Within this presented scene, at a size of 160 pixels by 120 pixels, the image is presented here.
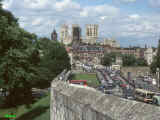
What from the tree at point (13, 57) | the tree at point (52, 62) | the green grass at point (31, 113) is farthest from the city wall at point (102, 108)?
the tree at point (52, 62)

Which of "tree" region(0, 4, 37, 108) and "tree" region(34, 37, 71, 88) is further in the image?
"tree" region(34, 37, 71, 88)

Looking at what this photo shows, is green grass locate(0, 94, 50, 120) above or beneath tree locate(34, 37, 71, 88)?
beneath

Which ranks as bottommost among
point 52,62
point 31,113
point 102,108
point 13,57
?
point 31,113

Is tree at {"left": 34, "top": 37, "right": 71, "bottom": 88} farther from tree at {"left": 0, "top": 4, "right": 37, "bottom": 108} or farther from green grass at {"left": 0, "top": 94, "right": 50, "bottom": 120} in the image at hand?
tree at {"left": 0, "top": 4, "right": 37, "bottom": 108}

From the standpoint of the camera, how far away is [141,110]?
5523 millimetres

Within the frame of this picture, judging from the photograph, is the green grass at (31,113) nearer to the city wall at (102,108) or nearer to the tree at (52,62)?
the city wall at (102,108)

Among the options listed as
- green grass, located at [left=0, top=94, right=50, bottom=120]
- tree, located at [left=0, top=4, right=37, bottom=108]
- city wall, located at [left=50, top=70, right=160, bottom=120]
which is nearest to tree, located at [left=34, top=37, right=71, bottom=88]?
green grass, located at [left=0, top=94, right=50, bottom=120]

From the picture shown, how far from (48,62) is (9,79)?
4206 centimetres

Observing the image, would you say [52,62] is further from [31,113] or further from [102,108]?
[102,108]

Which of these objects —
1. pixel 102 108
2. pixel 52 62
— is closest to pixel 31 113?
pixel 102 108

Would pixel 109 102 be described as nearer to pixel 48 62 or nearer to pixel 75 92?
pixel 75 92

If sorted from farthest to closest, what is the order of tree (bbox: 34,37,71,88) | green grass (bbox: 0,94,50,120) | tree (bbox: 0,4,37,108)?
tree (bbox: 34,37,71,88) < green grass (bbox: 0,94,50,120) < tree (bbox: 0,4,37,108)

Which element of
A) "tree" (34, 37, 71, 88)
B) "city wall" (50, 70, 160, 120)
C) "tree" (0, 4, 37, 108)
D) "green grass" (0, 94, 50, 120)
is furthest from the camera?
"tree" (34, 37, 71, 88)

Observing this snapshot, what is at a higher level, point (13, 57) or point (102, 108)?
point (13, 57)
